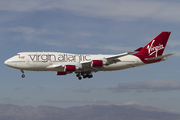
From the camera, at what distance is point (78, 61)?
231 feet

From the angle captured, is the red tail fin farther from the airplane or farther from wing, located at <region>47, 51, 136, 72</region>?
wing, located at <region>47, 51, 136, 72</region>

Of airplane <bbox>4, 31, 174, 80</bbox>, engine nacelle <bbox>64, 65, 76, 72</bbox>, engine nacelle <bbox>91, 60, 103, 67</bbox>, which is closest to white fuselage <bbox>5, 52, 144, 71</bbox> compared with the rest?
airplane <bbox>4, 31, 174, 80</bbox>

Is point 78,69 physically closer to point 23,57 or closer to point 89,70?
point 89,70

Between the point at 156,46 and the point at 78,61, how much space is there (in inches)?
895

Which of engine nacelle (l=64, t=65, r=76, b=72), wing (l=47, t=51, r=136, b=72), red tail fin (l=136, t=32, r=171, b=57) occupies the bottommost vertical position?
engine nacelle (l=64, t=65, r=76, b=72)

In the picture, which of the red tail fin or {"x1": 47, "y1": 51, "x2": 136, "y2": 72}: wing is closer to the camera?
{"x1": 47, "y1": 51, "x2": 136, "y2": 72}: wing

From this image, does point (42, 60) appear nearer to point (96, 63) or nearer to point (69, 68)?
point (69, 68)

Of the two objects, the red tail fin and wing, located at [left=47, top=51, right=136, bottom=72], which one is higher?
the red tail fin

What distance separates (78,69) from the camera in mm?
68938

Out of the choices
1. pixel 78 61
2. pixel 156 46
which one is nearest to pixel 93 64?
pixel 78 61

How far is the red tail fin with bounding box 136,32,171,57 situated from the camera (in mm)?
76125

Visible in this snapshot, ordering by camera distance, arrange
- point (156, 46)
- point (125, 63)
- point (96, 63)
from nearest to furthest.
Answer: point (96, 63), point (125, 63), point (156, 46)

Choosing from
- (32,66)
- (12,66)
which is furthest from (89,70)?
(12,66)

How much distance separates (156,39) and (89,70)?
21286 millimetres
